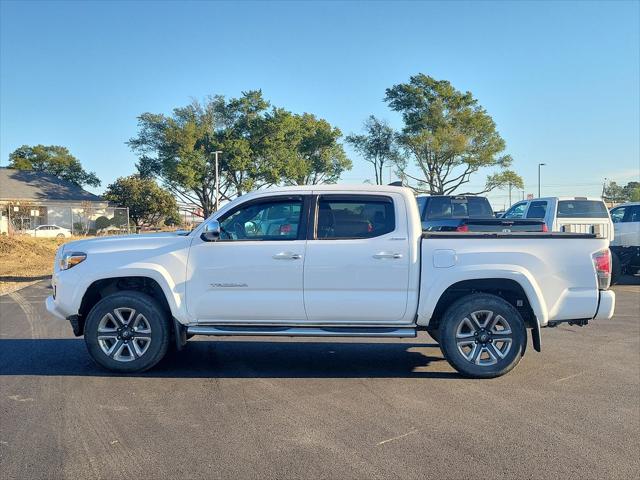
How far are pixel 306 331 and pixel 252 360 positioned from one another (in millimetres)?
1220

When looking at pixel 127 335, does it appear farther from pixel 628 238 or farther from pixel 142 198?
pixel 142 198

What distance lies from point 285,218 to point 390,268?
125cm

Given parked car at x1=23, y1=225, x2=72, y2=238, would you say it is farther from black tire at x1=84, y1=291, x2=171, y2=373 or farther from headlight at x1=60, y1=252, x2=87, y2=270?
black tire at x1=84, y1=291, x2=171, y2=373

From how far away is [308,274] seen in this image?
6121 mm

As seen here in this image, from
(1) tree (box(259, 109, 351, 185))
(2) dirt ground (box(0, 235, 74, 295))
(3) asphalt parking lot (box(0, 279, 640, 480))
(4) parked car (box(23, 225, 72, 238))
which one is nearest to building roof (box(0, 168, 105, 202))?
(4) parked car (box(23, 225, 72, 238))

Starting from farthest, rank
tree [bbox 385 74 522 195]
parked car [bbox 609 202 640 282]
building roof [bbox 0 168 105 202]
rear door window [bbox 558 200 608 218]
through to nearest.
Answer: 1. building roof [bbox 0 168 105 202]
2. tree [bbox 385 74 522 195]
3. parked car [bbox 609 202 640 282]
4. rear door window [bbox 558 200 608 218]

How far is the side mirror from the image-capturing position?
6195 mm

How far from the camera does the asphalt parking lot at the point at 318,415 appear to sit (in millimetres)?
4070

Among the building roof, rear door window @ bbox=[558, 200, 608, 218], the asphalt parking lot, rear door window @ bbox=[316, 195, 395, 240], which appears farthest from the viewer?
the building roof

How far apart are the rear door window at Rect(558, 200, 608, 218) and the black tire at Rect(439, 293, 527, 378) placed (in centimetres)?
977

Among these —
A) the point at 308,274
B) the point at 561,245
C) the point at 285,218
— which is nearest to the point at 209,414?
the point at 308,274

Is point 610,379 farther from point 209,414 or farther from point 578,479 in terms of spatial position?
point 209,414

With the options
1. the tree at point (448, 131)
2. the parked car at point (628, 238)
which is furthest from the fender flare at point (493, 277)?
the tree at point (448, 131)

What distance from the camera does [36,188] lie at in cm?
5166
